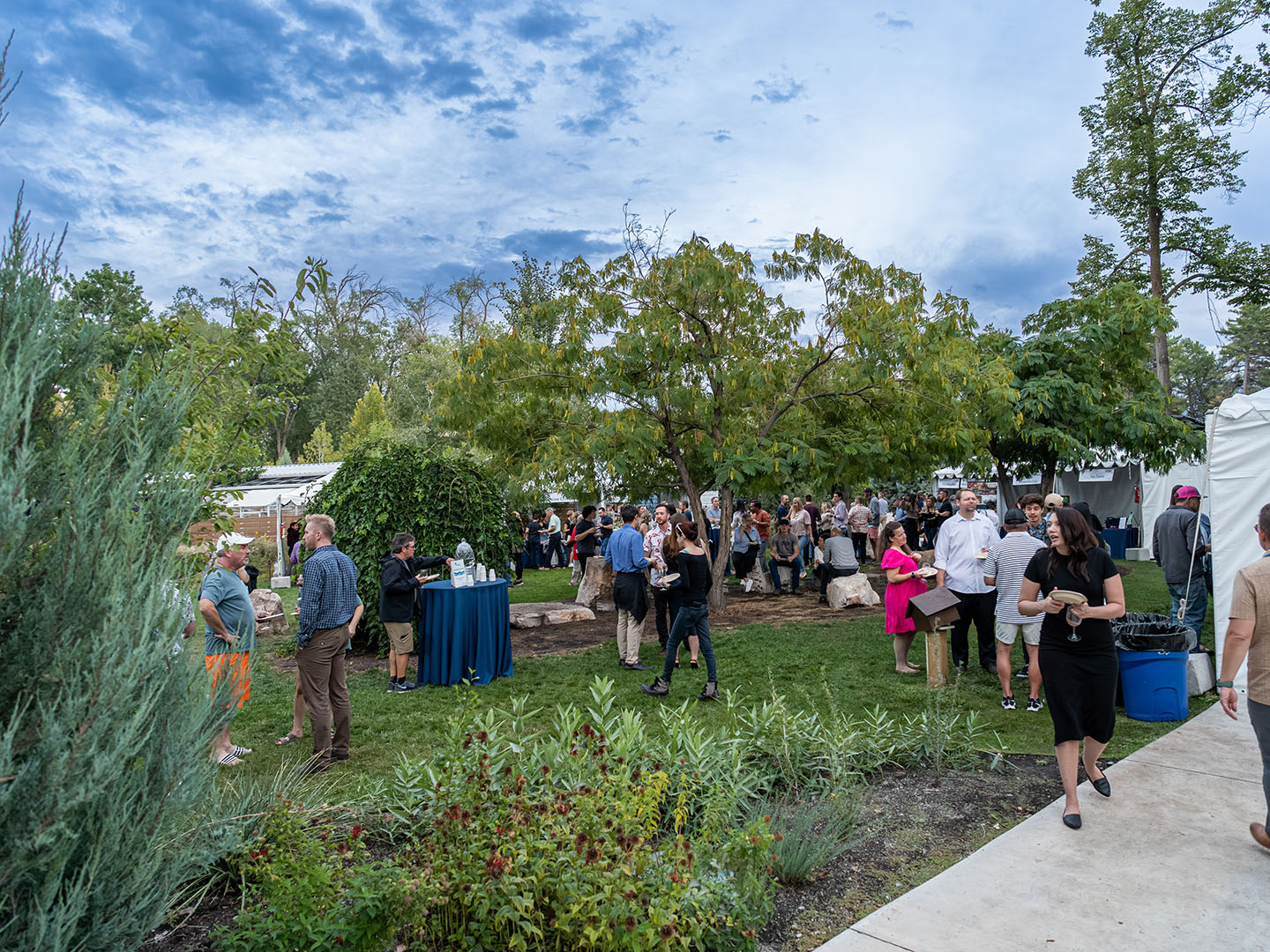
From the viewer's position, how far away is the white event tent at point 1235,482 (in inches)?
285

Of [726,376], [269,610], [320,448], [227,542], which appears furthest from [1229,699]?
[320,448]

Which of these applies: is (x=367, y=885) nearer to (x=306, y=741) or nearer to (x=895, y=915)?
(x=895, y=915)

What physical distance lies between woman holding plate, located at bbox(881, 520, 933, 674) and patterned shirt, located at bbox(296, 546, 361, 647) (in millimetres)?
5471

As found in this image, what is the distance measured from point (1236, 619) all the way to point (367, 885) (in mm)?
4061

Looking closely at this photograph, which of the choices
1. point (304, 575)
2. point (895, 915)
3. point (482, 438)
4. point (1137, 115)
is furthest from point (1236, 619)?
point (1137, 115)

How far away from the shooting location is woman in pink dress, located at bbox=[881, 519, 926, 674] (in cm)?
862

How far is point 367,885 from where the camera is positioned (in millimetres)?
2949

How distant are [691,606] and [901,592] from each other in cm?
247

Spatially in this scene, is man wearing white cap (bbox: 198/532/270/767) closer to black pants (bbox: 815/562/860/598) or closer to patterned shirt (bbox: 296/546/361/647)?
patterned shirt (bbox: 296/546/361/647)

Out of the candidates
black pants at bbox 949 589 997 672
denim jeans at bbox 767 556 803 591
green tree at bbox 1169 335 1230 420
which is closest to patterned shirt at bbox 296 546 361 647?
black pants at bbox 949 589 997 672

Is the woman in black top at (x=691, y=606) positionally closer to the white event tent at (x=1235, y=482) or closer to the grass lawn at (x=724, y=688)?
the grass lawn at (x=724, y=688)

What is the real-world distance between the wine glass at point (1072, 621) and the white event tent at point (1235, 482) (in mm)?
3981

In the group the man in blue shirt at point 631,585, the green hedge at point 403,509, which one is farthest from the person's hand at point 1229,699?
the green hedge at point 403,509

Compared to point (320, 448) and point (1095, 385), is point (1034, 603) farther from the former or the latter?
point (320, 448)
